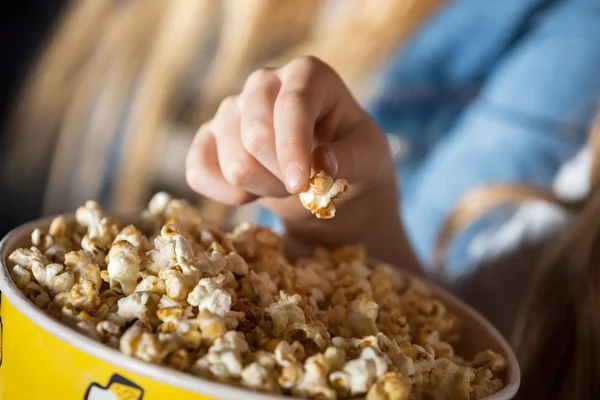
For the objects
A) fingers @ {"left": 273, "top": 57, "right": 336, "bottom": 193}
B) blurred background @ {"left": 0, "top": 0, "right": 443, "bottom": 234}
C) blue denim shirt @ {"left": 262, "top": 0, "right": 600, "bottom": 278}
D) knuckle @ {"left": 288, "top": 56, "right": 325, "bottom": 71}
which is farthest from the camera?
blurred background @ {"left": 0, "top": 0, "right": 443, "bottom": 234}

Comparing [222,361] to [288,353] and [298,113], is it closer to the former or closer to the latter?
[288,353]

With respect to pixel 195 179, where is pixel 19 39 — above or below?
above

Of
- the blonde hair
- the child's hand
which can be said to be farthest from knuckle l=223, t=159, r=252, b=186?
the blonde hair

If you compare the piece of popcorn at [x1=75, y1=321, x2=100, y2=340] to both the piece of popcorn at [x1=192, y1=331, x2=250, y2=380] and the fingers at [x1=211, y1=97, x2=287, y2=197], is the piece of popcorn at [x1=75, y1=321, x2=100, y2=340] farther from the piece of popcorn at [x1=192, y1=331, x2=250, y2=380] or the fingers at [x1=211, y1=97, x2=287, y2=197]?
the fingers at [x1=211, y1=97, x2=287, y2=197]

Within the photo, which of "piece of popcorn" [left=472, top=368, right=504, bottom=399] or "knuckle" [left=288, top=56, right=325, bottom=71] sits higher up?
"knuckle" [left=288, top=56, right=325, bottom=71]

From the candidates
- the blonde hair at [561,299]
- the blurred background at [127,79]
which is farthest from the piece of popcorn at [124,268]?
the blurred background at [127,79]

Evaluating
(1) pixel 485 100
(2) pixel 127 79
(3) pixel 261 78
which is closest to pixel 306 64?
(3) pixel 261 78
